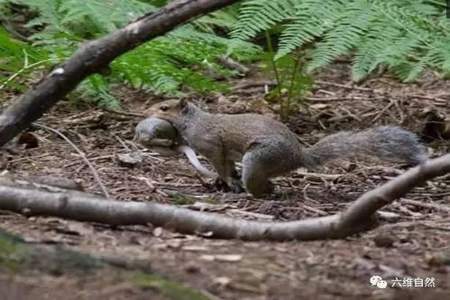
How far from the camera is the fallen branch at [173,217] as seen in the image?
3023mm

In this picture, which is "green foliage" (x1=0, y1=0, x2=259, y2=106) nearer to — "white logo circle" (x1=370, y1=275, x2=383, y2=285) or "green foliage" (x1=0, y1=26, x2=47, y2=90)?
"green foliage" (x1=0, y1=26, x2=47, y2=90)

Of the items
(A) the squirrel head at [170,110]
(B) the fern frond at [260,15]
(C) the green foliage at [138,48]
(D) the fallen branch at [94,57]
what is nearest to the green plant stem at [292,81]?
(C) the green foliage at [138,48]

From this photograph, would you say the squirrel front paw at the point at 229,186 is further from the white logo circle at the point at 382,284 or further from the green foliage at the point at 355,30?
the white logo circle at the point at 382,284

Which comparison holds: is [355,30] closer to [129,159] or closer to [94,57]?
[129,159]

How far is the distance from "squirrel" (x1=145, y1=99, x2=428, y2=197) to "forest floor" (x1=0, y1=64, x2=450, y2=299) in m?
0.13

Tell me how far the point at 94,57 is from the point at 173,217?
35.1 inches

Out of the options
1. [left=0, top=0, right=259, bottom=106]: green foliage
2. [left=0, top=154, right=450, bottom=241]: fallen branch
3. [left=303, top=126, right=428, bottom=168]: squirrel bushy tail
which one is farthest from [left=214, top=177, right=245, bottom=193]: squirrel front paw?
[left=0, top=154, right=450, bottom=241]: fallen branch

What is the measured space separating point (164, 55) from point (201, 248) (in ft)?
8.96

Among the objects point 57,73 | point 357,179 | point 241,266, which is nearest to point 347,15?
point 357,179

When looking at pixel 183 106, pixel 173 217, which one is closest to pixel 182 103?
pixel 183 106

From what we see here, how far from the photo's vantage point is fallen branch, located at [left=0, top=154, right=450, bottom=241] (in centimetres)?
302

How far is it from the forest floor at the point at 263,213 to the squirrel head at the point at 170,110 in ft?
0.74

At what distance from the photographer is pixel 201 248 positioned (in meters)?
2.94

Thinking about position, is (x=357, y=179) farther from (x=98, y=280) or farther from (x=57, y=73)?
(x=98, y=280)
